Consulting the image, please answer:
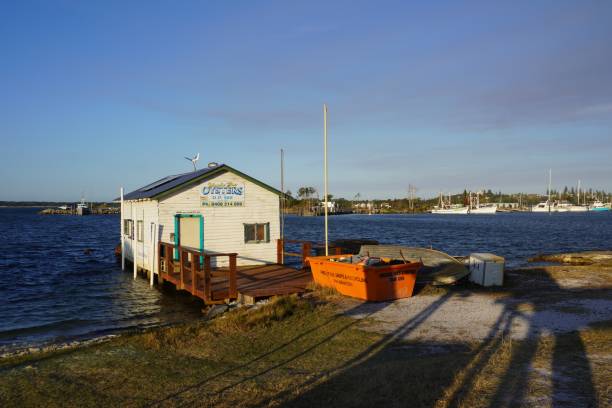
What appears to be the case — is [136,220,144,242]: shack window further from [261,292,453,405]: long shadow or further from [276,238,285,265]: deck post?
[261,292,453,405]: long shadow

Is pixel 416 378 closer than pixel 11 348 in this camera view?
Yes

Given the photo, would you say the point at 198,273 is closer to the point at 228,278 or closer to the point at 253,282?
the point at 253,282

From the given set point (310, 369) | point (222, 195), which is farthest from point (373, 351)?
point (222, 195)

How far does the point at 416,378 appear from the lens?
762 centimetres

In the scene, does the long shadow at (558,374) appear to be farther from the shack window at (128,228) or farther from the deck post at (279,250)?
the shack window at (128,228)

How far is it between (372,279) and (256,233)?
360 inches

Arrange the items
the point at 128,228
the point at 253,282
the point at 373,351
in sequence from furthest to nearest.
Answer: the point at 128,228
the point at 253,282
the point at 373,351

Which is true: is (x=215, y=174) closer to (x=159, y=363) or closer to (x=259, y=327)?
(x=259, y=327)

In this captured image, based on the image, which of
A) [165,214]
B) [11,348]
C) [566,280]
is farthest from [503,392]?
[165,214]

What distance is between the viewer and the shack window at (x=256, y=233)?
22.2 m

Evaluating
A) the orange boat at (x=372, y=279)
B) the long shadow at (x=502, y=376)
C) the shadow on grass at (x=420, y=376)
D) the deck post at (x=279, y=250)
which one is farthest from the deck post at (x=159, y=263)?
the long shadow at (x=502, y=376)

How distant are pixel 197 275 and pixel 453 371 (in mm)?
11266

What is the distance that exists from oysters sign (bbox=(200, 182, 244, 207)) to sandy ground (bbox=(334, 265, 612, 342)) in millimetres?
9100

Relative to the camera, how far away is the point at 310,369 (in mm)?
8570
